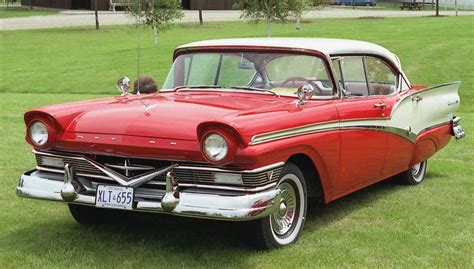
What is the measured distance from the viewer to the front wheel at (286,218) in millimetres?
4660

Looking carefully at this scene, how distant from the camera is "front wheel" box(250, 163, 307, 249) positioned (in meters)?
4.66

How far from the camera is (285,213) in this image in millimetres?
4918

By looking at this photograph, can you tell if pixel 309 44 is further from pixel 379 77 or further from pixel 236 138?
pixel 236 138

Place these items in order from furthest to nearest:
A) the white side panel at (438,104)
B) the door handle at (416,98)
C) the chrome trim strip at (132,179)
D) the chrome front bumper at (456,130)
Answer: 1. the chrome front bumper at (456,130)
2. the white side panel at (438,104)
3. the door handle at (416,98)
4. the chrome trim strip at (132,179)

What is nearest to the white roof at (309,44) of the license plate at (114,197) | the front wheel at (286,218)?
the front wheel at (286,218)

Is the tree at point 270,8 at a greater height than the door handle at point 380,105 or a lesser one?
greater

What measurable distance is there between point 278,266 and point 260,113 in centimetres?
100

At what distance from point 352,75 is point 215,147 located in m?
2.16

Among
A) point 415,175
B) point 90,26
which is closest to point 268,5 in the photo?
point 90,26

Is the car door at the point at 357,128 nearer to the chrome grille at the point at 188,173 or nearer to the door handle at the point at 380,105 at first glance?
the door handle at the point at 380,105

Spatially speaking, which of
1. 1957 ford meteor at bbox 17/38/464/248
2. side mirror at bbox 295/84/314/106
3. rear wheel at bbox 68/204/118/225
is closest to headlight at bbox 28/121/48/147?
1957 ford meteor at bbox 17/38/464/248

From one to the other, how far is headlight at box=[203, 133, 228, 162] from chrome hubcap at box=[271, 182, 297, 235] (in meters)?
0.65

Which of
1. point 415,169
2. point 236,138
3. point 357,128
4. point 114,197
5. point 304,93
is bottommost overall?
point 415,169

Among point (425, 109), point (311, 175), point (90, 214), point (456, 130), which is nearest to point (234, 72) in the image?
point (311, 175)
